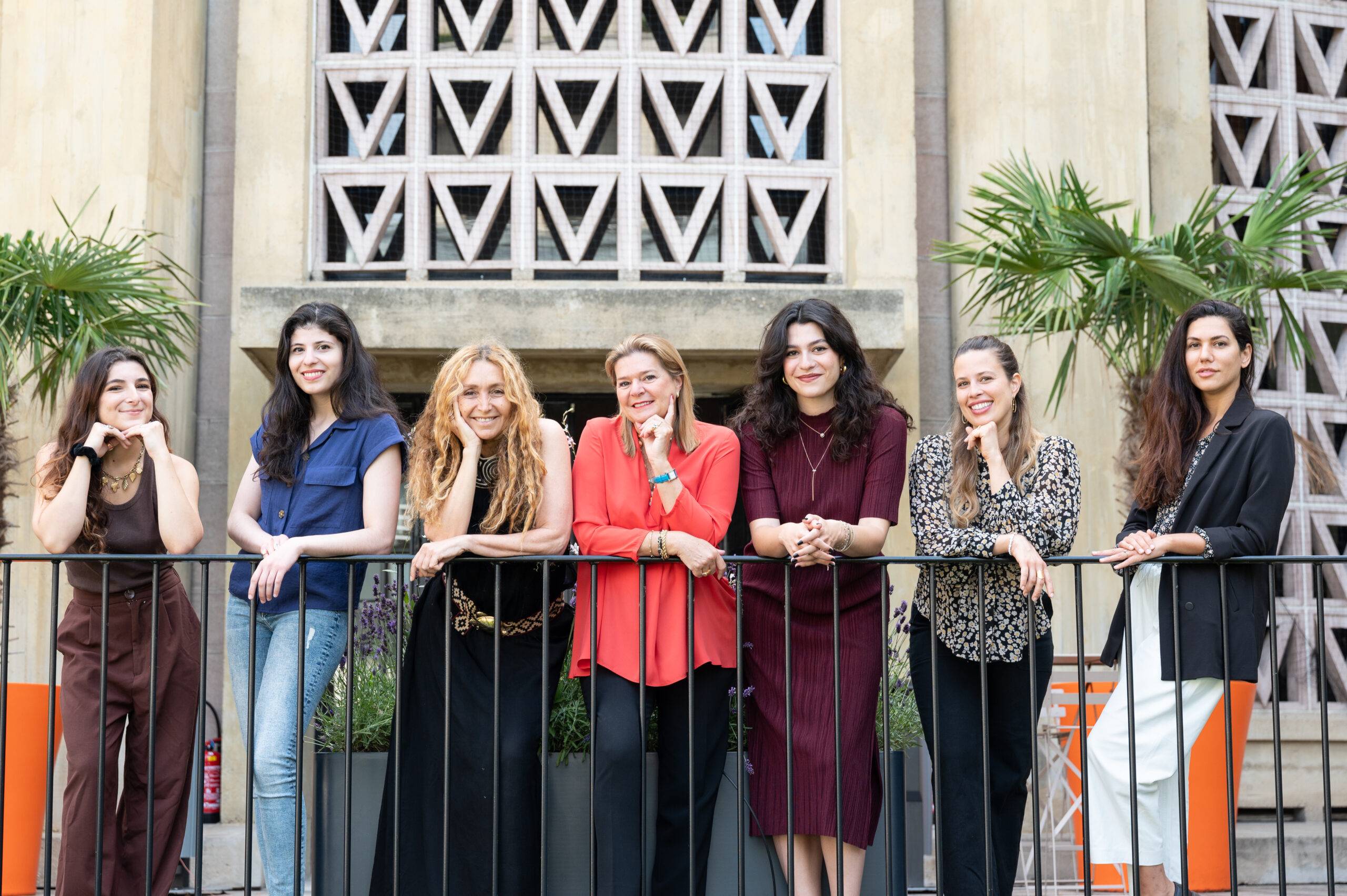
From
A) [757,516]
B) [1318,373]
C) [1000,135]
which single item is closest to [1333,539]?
[1318,373]

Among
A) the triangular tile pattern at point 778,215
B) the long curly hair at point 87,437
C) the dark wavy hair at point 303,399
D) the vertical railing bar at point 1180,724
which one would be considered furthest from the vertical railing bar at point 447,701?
the triangular tile pattern at point 778,215

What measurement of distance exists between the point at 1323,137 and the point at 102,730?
914 centimetres

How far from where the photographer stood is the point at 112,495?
5.19 m

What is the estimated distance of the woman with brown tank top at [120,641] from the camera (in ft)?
16.2

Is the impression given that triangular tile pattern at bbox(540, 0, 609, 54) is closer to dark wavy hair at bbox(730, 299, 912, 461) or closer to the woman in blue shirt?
the woman in blue shirt

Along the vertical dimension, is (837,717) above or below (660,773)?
above

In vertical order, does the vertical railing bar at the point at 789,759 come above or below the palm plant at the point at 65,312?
below

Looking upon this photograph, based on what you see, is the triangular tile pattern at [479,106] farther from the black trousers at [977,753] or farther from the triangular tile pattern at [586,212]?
the black trousers at [977,753]

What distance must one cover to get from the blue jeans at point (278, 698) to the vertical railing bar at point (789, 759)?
1617mm

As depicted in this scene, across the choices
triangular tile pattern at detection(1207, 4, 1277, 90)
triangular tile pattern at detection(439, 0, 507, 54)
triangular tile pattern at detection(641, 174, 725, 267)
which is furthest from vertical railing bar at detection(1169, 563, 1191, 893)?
triangular tile pattern at detection(1207, 4, 1277, 90)

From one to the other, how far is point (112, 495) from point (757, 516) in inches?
95.2

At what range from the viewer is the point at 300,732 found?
4.57 metres

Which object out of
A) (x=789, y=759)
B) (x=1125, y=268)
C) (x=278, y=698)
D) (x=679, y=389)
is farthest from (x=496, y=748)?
(x=1125, y=268)

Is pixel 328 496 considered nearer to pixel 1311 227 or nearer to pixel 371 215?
pixel 371 215
